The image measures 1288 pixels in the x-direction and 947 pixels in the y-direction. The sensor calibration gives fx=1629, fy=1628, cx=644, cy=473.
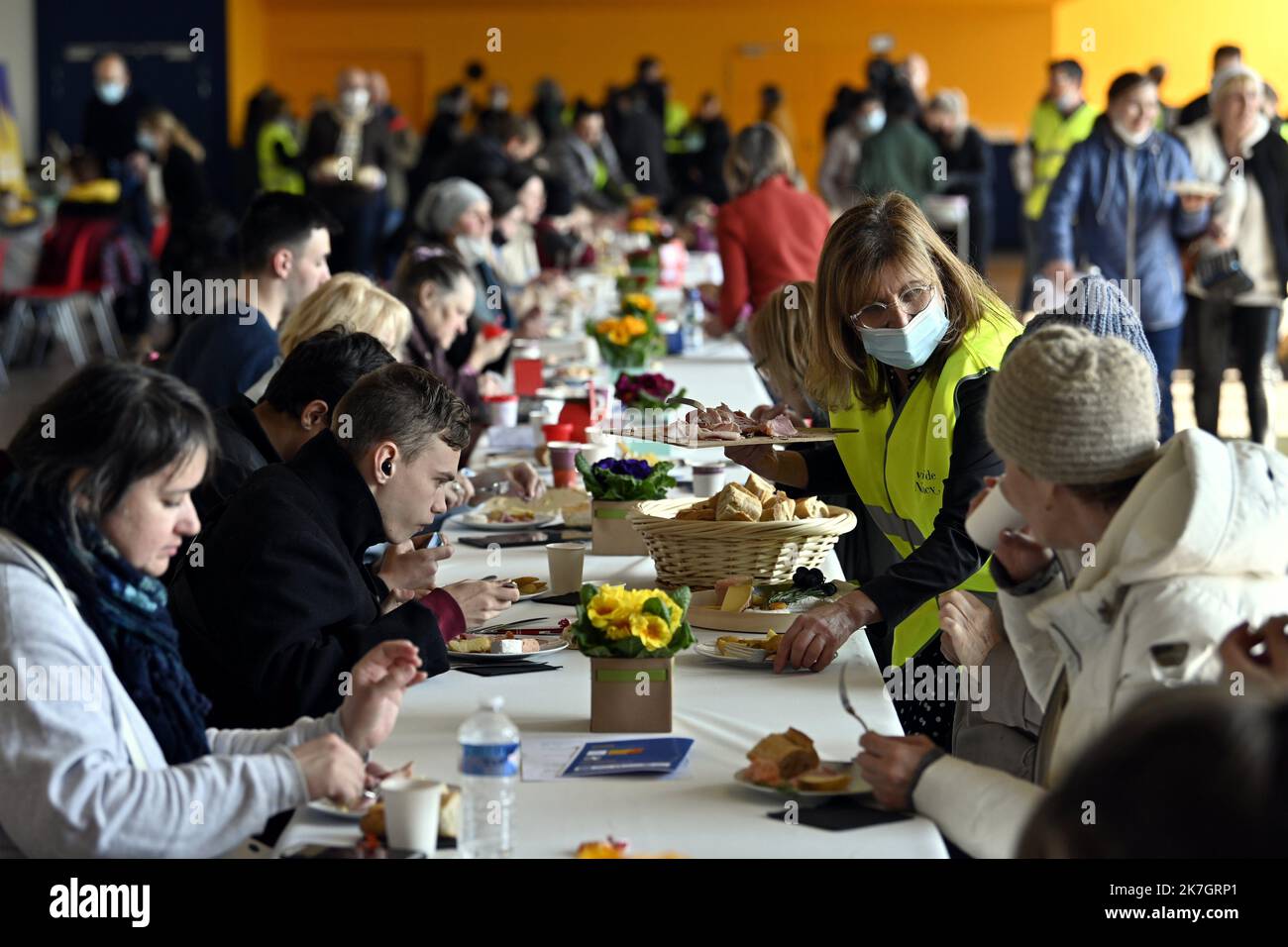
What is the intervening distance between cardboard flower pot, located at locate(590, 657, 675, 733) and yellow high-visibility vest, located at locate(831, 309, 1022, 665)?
0.85 metres

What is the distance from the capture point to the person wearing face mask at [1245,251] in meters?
6.55

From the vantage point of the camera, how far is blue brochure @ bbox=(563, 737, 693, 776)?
1.99 meters

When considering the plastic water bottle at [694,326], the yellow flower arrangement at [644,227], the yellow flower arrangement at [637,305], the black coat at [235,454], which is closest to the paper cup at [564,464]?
the black coat at [235,454]

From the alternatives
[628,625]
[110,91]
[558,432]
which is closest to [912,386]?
[628,625]

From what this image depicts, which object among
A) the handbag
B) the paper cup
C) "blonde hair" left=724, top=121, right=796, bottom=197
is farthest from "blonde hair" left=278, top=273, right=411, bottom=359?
the handbag

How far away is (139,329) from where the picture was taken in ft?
33.8

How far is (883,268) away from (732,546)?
1.82 ft

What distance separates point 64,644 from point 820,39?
19075 mm

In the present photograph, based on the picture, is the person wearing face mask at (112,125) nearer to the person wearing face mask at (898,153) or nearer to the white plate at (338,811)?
the person wearing face mask at (898,153)

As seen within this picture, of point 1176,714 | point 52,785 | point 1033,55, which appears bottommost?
point 52,785

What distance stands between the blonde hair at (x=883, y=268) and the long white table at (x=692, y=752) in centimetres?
60

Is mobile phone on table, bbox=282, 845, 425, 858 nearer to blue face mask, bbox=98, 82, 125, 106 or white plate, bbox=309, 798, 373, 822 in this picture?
white plate, bbox=309, 798, 373, 822
